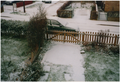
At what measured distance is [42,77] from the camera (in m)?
6.80

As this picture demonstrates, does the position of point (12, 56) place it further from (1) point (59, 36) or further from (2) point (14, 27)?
(1) point (59, 36)

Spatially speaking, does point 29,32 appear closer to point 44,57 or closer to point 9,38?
point 44,57

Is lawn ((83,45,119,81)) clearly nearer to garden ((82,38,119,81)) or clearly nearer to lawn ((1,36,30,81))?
garden ((82,38,119,81))

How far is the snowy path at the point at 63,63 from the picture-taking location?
22.4 ft

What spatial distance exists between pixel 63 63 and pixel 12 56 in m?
3.28

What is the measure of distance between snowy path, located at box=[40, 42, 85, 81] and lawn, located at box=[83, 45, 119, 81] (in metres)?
0.37

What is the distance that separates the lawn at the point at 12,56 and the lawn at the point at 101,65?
369cm

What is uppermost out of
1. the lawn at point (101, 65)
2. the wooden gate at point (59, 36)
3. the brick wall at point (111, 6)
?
the brick wall at point (111, 6)

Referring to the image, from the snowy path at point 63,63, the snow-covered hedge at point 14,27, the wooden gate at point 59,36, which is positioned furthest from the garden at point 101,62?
the snow-covered hedge at point 14,27

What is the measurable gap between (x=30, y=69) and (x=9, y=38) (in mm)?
5768

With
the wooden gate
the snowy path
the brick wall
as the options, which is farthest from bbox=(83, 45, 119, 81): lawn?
the brick wall

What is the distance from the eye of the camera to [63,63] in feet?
26.4

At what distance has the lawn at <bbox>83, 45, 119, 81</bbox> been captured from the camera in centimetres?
674

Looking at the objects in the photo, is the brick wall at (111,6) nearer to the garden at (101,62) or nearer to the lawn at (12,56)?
the garden at (101,62)
